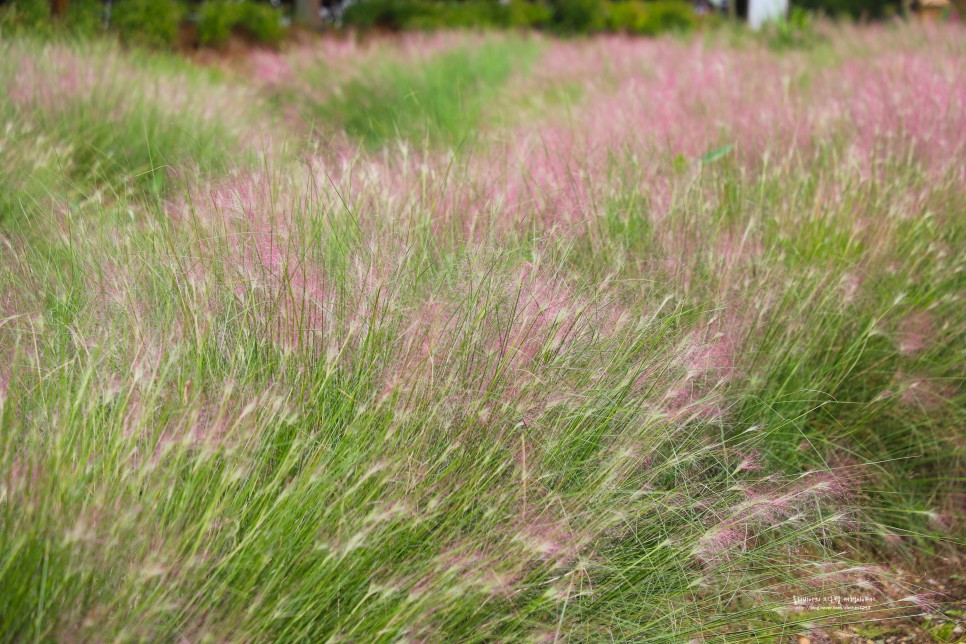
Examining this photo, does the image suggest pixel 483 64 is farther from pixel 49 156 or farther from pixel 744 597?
pixel 744 597

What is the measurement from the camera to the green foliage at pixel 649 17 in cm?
1519

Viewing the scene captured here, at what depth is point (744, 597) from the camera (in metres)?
2.02

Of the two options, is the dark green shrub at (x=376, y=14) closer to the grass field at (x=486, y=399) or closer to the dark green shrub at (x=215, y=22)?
the dark green shrub at (x=215, y=22)

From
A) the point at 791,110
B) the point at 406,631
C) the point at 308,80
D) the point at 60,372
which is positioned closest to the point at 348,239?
the point at 60,372

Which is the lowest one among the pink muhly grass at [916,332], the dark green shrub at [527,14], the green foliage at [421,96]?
the pink muhly grass at [916,332]

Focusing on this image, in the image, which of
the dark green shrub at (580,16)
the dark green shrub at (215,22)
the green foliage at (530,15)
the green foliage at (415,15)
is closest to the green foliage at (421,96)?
the dark green shrub at (215,22)

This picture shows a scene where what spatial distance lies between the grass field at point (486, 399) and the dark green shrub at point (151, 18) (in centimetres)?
682

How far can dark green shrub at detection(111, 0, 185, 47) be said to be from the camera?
32.0ft

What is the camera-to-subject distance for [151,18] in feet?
32.8

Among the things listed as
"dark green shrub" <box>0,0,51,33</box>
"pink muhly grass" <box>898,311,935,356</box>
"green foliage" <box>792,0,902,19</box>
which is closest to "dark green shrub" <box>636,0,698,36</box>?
"green foliage" <box>792,0,902,19</box>

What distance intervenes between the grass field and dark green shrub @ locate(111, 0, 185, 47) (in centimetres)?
682

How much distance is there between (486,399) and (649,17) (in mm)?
14915

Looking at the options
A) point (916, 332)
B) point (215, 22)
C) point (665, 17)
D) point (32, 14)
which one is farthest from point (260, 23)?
point (916, 332)

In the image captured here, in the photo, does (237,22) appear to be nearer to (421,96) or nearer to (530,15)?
(530,15)
